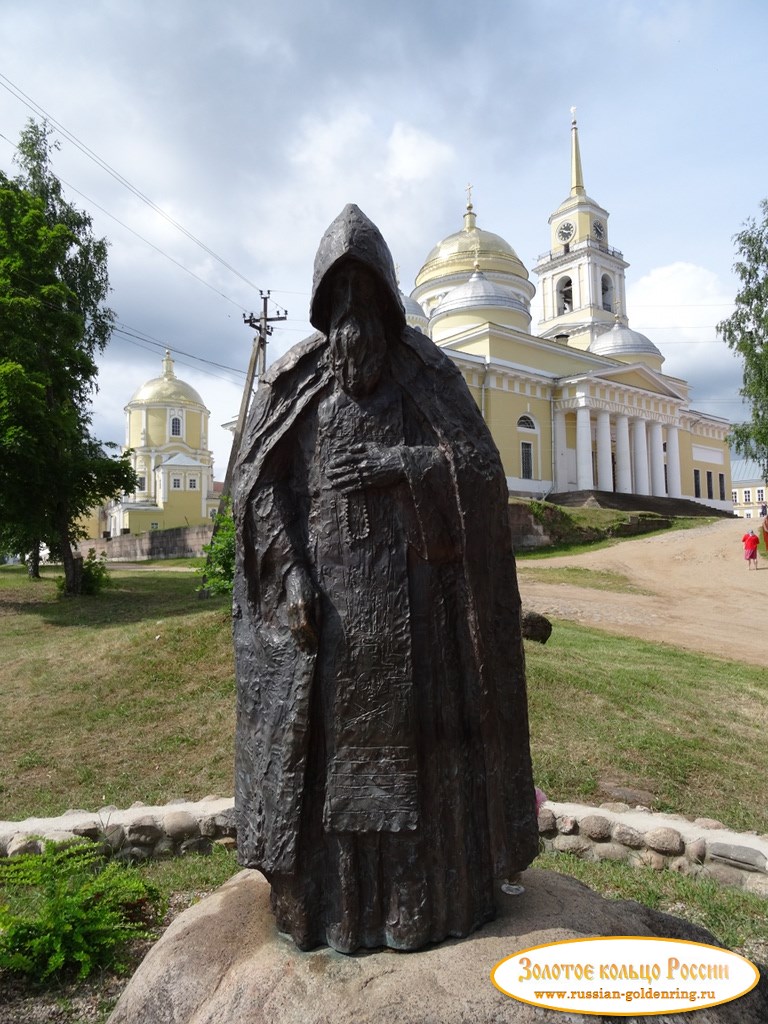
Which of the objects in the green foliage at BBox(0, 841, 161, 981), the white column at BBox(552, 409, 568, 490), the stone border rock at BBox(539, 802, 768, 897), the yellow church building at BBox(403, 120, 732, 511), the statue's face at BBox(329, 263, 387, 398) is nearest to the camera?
the statue's face at BBox(329, 263, 387, 398)

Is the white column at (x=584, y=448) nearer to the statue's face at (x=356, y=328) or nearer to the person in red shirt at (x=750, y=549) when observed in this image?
the person in red shirt at (x=750, y=549)

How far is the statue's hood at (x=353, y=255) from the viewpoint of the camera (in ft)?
8.13

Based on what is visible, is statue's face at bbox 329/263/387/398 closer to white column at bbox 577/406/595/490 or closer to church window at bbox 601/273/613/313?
white column at bbox 577/406/595/490

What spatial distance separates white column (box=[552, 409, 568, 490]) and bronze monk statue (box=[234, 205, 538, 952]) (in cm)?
3653

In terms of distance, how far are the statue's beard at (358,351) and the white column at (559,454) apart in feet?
120

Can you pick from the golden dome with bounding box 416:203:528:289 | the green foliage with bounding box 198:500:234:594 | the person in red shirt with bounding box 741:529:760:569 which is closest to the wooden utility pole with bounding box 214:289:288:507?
the green foliage with bounding box 198:500:234:594

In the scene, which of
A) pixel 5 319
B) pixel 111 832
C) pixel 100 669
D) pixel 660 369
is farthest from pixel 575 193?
pixel 111 832

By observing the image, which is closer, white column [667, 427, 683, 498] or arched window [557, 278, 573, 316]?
white column [667, 427, 683, 498]

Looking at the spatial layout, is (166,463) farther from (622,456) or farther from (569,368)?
(622,456)

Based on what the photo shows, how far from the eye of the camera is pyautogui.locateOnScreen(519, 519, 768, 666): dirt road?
43.5 ft

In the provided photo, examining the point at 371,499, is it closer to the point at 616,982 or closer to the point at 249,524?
the point at 249,524

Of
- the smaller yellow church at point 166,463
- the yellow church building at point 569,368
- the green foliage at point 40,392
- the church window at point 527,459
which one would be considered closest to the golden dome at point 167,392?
the smaller yellow church at point 166,463

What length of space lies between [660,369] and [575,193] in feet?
48.2

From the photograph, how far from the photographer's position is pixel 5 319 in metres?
14.5
